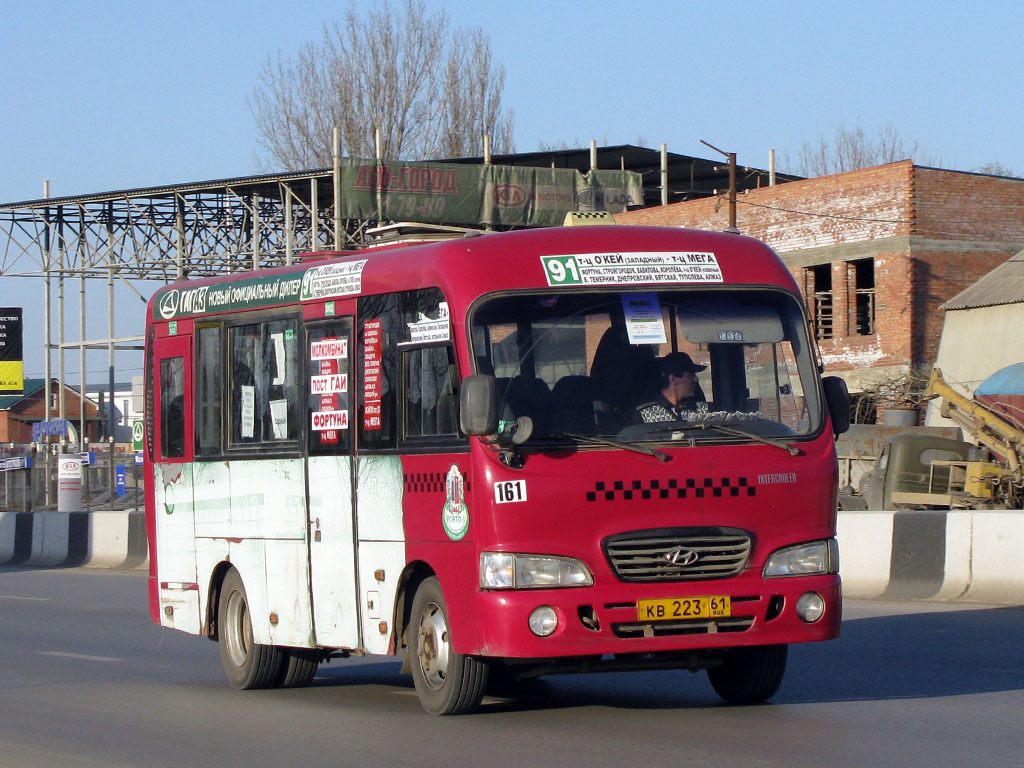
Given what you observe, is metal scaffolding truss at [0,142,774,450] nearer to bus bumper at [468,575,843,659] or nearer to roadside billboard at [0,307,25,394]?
roadside billboard at [0,307,25,394]

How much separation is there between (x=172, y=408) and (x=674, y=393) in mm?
4934

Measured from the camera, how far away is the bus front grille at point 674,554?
324 inches

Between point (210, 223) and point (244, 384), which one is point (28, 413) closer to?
point (210, 223)

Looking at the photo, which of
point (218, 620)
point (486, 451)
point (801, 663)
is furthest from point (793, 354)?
point (218, 620)

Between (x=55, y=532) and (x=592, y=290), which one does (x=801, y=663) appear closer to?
(x=592, y=290)

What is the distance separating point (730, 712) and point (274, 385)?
3.85 metres

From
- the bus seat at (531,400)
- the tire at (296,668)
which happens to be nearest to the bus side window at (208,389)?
the tire at (296,668)

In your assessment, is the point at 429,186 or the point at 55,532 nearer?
the point at 55,532

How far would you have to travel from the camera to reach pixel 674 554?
8250mm

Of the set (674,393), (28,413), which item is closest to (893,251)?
(674,393)

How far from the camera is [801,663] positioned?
11.4 meters

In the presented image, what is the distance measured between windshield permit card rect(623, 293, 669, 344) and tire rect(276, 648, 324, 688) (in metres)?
3.78

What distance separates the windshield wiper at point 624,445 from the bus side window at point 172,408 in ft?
15.0

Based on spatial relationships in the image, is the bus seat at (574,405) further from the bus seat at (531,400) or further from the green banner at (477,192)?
the green banner at (477,192)
